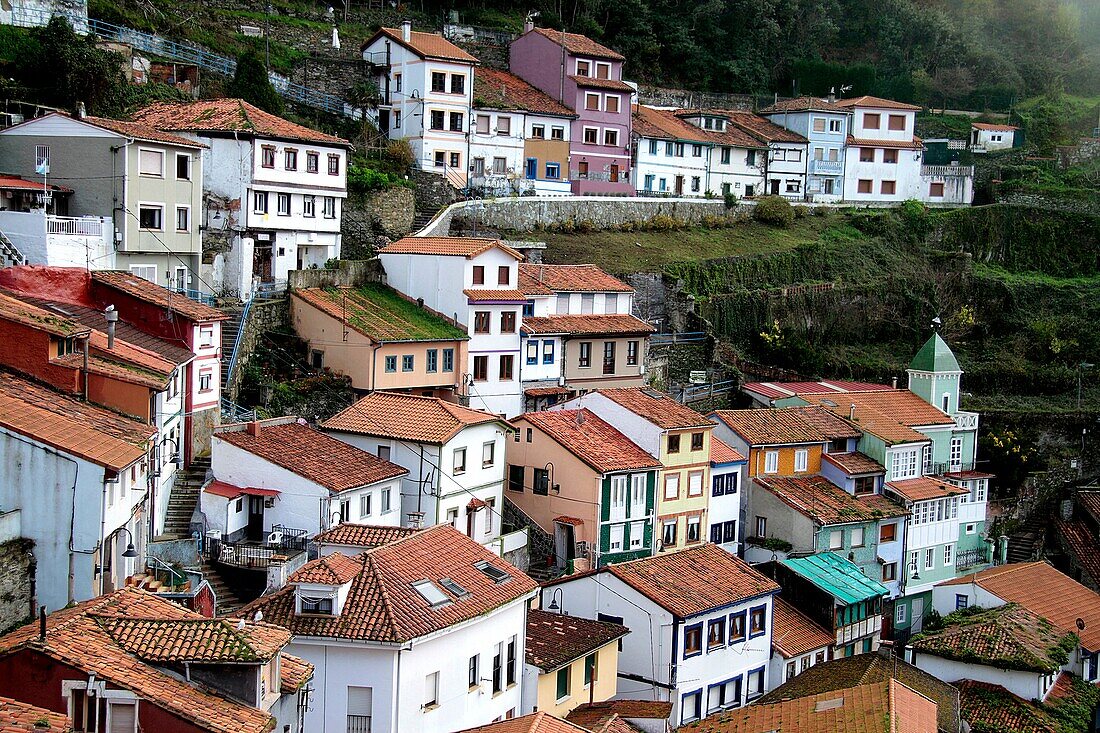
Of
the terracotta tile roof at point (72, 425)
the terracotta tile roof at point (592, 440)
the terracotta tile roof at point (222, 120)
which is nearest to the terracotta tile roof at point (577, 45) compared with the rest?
the terracotta tile roof at point (222, 120)

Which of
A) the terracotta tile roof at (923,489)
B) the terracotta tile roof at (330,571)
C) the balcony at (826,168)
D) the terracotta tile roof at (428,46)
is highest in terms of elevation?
the terracotta tile roof at (428,46)

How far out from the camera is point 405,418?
1693 inches

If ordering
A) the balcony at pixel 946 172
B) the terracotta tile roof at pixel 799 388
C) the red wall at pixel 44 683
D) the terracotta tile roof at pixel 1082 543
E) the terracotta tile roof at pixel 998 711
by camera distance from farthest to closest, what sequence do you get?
1. the balcony at pixel 946 172
2. the terracotta tile roof at pixel 1082 543
3. the terracotta tile roof at pixel 799 388
4. the terracotta tile roof at pixel 998 711
5. the red wall at pixel 44 683

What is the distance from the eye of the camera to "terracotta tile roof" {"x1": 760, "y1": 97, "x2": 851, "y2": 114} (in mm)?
82500

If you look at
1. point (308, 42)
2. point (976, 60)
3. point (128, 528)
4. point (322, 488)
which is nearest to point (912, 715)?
point (322, 488)

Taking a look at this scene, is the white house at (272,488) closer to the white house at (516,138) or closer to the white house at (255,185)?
the white house at (255,185)

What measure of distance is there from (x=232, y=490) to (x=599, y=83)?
40.6 meters

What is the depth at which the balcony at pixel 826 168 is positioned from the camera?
8269cm

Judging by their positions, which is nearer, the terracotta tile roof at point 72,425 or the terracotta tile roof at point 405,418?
the terracotta tile roof at point 72,425

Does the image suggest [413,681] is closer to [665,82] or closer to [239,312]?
[239,312]

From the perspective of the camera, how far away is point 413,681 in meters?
29.5

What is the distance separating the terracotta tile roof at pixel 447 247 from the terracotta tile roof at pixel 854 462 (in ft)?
46.6

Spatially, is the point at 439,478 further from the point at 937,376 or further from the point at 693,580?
the point at 937,376

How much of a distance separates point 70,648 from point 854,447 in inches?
1505
